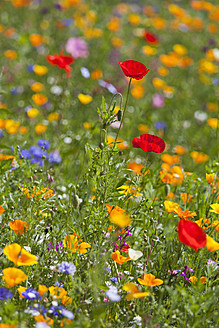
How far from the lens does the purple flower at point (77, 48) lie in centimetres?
435

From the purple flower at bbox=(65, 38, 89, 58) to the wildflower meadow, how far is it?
14 millimetres

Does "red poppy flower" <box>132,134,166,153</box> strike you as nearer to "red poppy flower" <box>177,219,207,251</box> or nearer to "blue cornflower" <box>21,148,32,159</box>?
"red poppy flower" <box>177,219,207,251</box>

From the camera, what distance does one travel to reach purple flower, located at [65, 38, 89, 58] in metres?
4.35

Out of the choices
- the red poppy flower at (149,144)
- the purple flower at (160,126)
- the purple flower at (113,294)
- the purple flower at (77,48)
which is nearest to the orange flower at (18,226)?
the purple flower at (113,294)

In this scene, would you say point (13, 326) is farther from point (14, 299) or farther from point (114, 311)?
point (114, 311)

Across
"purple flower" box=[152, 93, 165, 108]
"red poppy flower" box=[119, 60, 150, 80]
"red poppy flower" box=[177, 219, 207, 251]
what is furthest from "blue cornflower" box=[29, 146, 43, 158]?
"purple flower" box=[152, 93, 165, 108]

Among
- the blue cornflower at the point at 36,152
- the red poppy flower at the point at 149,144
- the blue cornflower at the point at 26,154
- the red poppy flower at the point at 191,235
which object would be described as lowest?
the blue cornflower at the point at 36,152

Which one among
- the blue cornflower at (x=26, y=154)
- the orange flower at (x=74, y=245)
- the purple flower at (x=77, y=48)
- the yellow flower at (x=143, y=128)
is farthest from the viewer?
the purple flower at (x=77, y=48)

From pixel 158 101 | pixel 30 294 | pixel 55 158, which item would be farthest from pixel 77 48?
pixel 30 294

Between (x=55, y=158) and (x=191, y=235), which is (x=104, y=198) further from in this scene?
(x=55, y=158)

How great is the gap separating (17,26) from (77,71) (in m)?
1.26

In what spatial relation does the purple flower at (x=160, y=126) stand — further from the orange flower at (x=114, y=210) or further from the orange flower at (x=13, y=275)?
the orange flower at (x=13, y=275)

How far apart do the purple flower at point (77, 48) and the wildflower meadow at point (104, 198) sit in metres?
0.01

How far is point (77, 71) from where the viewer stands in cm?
429
